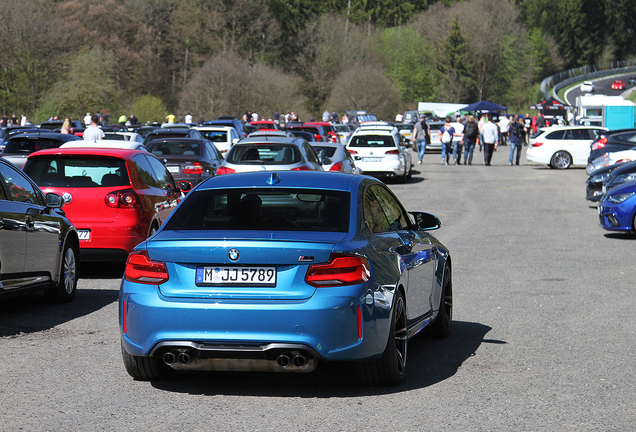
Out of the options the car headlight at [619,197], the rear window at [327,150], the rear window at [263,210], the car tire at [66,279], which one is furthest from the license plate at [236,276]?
the rear window at [327,150]

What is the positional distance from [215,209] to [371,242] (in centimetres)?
106

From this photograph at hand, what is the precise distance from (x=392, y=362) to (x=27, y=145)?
16891 millimetres

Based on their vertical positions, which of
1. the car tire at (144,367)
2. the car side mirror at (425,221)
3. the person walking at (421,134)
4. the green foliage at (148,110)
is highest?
the car side mirror at (425,221)

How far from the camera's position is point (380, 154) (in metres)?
28.8

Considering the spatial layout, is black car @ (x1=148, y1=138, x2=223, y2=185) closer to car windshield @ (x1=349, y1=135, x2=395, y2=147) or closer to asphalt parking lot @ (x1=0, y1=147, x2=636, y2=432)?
asphalt parking lot @ (x1=0, y1=147, x2=636, y2=432)

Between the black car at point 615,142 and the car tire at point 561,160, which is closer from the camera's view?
the black car at point 615,142

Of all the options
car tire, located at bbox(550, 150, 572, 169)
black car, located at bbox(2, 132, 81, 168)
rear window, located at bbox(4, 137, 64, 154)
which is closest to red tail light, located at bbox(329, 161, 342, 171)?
black car, located at bbox(2, 132, 81, 168)

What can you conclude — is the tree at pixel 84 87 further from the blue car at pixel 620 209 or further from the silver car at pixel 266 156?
the blue car at pixel 620 209

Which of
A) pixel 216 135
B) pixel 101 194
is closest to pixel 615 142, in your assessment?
pixel 216 135

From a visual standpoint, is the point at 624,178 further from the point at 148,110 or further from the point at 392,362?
the point at 148,110

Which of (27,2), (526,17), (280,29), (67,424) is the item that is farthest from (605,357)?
(526,17)

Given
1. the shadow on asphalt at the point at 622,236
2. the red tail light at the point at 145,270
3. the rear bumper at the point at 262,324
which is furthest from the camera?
the shadow on asphalt at the point at 622,236

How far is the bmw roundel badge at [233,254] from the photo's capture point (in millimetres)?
5430

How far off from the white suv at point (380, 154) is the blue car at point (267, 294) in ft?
74.1
